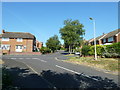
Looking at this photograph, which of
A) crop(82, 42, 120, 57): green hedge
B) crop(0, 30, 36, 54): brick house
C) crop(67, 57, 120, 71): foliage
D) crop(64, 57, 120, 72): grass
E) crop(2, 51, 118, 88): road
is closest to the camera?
crop(2, 51, 118, 88): road

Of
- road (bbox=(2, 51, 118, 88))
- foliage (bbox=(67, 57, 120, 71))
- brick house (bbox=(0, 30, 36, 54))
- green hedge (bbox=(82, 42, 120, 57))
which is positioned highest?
brick house (bbox=(0, 30, 36, 54))

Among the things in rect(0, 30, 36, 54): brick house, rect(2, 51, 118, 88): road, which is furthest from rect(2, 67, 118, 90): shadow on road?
rect(0, 30, 36, 54): brick house

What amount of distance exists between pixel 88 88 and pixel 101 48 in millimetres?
16193

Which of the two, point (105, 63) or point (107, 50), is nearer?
point (105, 63)

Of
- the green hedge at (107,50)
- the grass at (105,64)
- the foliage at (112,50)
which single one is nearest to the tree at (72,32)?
the green hedge at (107,50)

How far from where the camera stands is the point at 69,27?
121ft

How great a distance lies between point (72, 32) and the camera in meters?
36.1

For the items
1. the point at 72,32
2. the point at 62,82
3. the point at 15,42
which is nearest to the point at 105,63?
the point at 62,82

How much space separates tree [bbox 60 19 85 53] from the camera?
35844mm

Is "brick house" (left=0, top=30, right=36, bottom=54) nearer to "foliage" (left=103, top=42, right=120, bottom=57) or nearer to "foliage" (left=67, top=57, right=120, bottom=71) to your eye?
"foliage" (left=103, top=42, right=120, bottom=57)

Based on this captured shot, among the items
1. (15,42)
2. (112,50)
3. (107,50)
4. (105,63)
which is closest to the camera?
(105,63)

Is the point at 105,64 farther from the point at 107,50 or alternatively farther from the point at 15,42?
the point at 15,42

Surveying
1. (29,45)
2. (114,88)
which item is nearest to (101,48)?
(114,88)

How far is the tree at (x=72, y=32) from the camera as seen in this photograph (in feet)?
118
